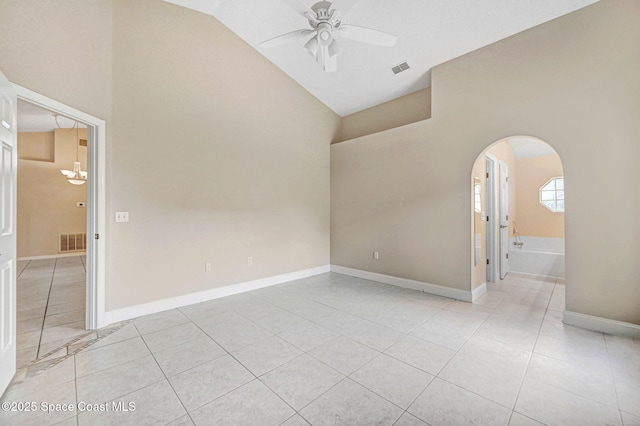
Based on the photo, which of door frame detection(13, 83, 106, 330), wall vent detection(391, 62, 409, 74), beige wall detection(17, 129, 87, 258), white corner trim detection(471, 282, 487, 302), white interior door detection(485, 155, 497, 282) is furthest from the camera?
beige wall detection(17, 129, 87, 258)

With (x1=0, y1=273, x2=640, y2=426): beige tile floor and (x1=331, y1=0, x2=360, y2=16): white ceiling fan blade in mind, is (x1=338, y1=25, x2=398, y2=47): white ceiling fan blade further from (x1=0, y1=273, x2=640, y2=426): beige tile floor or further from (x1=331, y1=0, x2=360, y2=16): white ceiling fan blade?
(x1=0, y1=273, x2=640, y2=426): beige tile floor

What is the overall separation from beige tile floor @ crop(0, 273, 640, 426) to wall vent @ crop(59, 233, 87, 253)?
656 centimetres

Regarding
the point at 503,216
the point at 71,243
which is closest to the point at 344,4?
the point at 503,216

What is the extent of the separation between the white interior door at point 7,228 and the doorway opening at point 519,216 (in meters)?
4.74

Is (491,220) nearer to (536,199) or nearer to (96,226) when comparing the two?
(536,199)

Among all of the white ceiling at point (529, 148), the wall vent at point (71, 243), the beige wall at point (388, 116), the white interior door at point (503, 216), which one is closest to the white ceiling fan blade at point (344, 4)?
the beige wall at point (388, 116)

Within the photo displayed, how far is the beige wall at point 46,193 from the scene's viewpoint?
6.57 metres

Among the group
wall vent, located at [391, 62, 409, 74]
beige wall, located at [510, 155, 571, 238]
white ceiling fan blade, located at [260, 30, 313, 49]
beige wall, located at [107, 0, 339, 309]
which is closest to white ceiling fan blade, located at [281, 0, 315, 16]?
white ceiling fan blade, located at [260, 30, 313, 49]

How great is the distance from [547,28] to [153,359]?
5.36 meters

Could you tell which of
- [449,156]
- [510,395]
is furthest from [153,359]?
[449,156]

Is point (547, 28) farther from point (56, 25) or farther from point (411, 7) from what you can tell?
point (56, 25)

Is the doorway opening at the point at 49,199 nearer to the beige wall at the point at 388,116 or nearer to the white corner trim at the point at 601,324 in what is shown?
the beige wall at the point at 388,116

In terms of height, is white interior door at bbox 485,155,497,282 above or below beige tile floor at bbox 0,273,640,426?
above

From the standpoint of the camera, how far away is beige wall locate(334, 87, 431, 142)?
436cm
